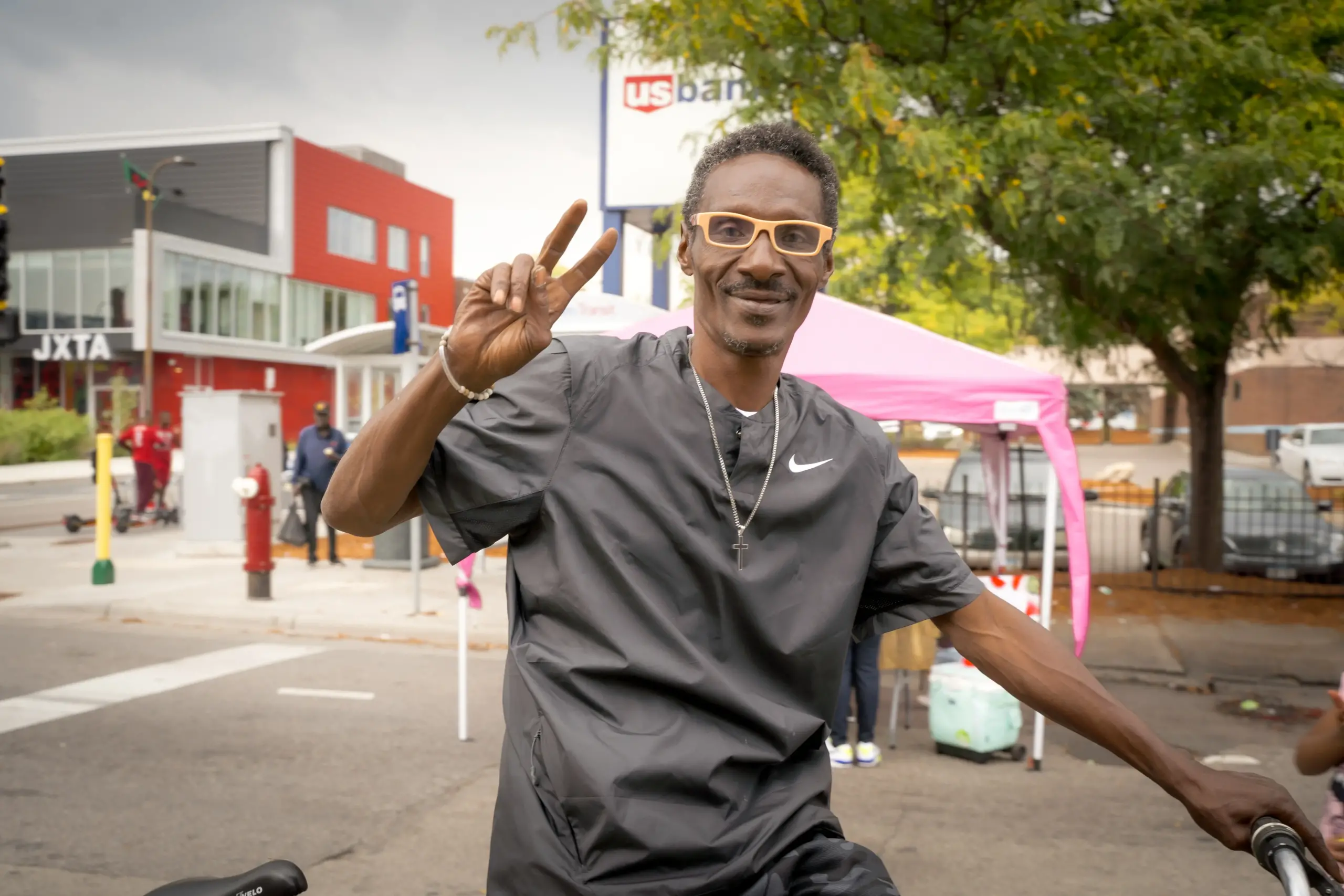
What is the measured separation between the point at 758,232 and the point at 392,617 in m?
9.38

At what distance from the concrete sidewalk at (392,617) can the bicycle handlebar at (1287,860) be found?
782cm

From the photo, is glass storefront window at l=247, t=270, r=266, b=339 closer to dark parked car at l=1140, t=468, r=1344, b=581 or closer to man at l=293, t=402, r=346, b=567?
man at l=293, t=402, r=346, b=567

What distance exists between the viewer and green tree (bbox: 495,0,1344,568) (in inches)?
345

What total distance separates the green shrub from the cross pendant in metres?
37.7

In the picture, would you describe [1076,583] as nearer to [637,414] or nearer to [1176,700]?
[1176,700]

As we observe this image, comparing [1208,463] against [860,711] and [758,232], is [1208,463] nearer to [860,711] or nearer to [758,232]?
[860,711]

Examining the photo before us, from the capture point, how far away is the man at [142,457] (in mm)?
17906

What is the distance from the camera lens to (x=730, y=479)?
5.95ft

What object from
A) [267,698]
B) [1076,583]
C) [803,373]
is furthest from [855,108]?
[267,698]

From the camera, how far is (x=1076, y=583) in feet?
21.6

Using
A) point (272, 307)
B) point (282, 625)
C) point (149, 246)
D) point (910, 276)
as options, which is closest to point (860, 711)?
point (910, 276)

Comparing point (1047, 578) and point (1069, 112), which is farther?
point (1069, 112)

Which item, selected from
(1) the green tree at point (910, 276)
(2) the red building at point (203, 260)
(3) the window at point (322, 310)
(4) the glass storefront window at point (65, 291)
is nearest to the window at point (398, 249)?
(2) the red building at point (203, 260)

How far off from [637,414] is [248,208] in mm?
47795
